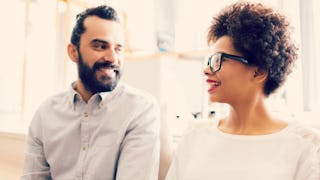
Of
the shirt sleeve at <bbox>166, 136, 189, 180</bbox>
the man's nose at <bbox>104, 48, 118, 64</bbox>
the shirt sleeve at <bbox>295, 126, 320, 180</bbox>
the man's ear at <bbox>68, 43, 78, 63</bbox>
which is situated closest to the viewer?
the shirt sleeve at <bbox>295, 126, 320, 180</bbox>

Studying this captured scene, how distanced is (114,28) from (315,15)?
135cm

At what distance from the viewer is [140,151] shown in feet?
4.09

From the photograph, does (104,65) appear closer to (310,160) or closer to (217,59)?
(217,59)

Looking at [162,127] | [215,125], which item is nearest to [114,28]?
[162,127]

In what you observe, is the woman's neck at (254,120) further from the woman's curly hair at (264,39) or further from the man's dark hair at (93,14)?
the man's dark hair at (93,14)

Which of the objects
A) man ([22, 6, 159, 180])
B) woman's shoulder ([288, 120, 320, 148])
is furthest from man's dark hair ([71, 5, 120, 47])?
woman's shoulder ([288, 120, 320, 148])

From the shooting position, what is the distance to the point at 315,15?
2.00m

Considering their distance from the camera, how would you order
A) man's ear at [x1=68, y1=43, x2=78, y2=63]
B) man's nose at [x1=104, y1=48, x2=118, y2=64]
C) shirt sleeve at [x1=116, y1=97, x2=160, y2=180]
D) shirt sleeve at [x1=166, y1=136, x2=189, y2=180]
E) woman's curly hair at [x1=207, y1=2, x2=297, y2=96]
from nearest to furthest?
woman's curly hair at [x1=207, y1=2, x2=297, y2=96] < shirt sleeve at [x1=166, y1=136, x2=189, y2=180] < shirt sleeve at [x1=116, y1=97, x2=160, y2=180] < man's nose at [x1=104, y1=48, x2=118, y2=64] < man's ear at [x1=68, y1=43, x2=78, y2=63]

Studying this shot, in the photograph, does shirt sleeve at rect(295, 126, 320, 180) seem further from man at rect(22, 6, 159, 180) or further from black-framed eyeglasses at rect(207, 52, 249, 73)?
man at rect(22, 6, 159, 180)

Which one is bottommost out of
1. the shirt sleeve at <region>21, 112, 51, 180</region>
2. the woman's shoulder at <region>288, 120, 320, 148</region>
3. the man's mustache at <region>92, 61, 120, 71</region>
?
the shirt sleeve at <region>21, 112, 51, 180</region>

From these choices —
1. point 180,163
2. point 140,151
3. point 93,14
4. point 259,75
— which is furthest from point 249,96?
point 93,14

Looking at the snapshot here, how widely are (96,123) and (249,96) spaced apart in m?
0.65

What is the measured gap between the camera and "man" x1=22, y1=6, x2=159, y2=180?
1262 millimetres

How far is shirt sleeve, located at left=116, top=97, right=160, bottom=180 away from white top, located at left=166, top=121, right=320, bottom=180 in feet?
0.51
